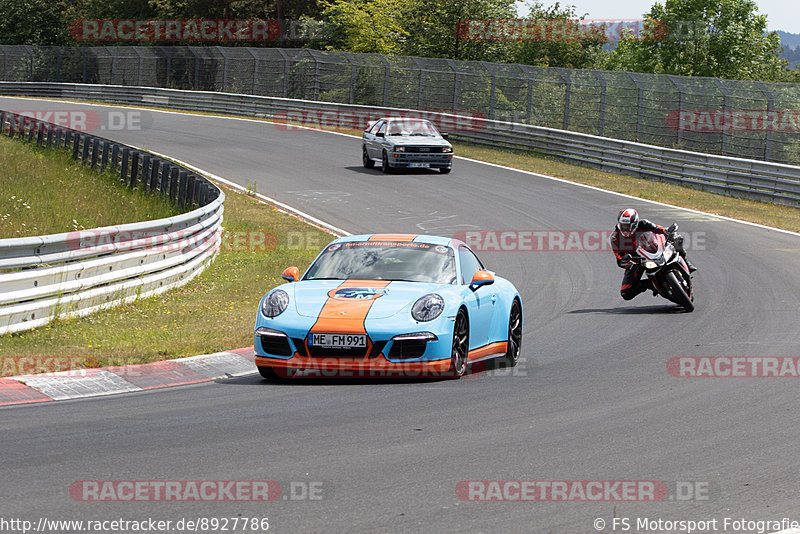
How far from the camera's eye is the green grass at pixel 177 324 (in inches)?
407

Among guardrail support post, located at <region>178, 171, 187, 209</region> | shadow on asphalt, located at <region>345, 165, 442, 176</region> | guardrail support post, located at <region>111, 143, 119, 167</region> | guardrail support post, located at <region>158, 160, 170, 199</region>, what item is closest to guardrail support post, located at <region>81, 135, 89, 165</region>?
guardrail support post, located at <region>111, 143, 119, 167</region>

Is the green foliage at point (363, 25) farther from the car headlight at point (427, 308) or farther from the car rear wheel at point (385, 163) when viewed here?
the car headlight at point (427, 308)

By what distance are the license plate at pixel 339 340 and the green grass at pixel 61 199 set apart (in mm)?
8064

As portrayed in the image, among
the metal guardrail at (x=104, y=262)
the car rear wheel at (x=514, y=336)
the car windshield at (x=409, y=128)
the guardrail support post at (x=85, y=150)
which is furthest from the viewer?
the car windshield at (x=409, y=128)

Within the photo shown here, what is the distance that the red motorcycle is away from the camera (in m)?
14.4

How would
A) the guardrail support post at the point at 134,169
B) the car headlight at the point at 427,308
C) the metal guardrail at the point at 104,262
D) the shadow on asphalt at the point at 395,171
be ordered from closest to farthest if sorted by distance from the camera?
the car headlight at the point at 427,308 < the metal guardrail at the point at 104,262 < the guardrail support post at the point at 134,169 < the shadow on asphalt at the point at 395,171

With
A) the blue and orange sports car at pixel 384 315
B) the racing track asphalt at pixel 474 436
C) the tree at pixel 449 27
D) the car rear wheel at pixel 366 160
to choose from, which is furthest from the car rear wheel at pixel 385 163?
the tree at pixel 449 27

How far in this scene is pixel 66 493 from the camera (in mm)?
5648

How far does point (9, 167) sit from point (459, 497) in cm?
2165

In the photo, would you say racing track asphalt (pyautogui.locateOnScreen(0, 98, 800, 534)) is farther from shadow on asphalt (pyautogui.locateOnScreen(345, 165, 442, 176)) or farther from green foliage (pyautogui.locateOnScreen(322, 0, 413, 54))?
green foliage (pyautogui.locateOnScreen(322, 0, 413, 54))

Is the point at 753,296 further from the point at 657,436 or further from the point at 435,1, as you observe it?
the point at 435,1

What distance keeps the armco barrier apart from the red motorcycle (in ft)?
46.6

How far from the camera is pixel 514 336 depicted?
11195 mm

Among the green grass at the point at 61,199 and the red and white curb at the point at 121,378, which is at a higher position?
the green grass at the point at 61,199
